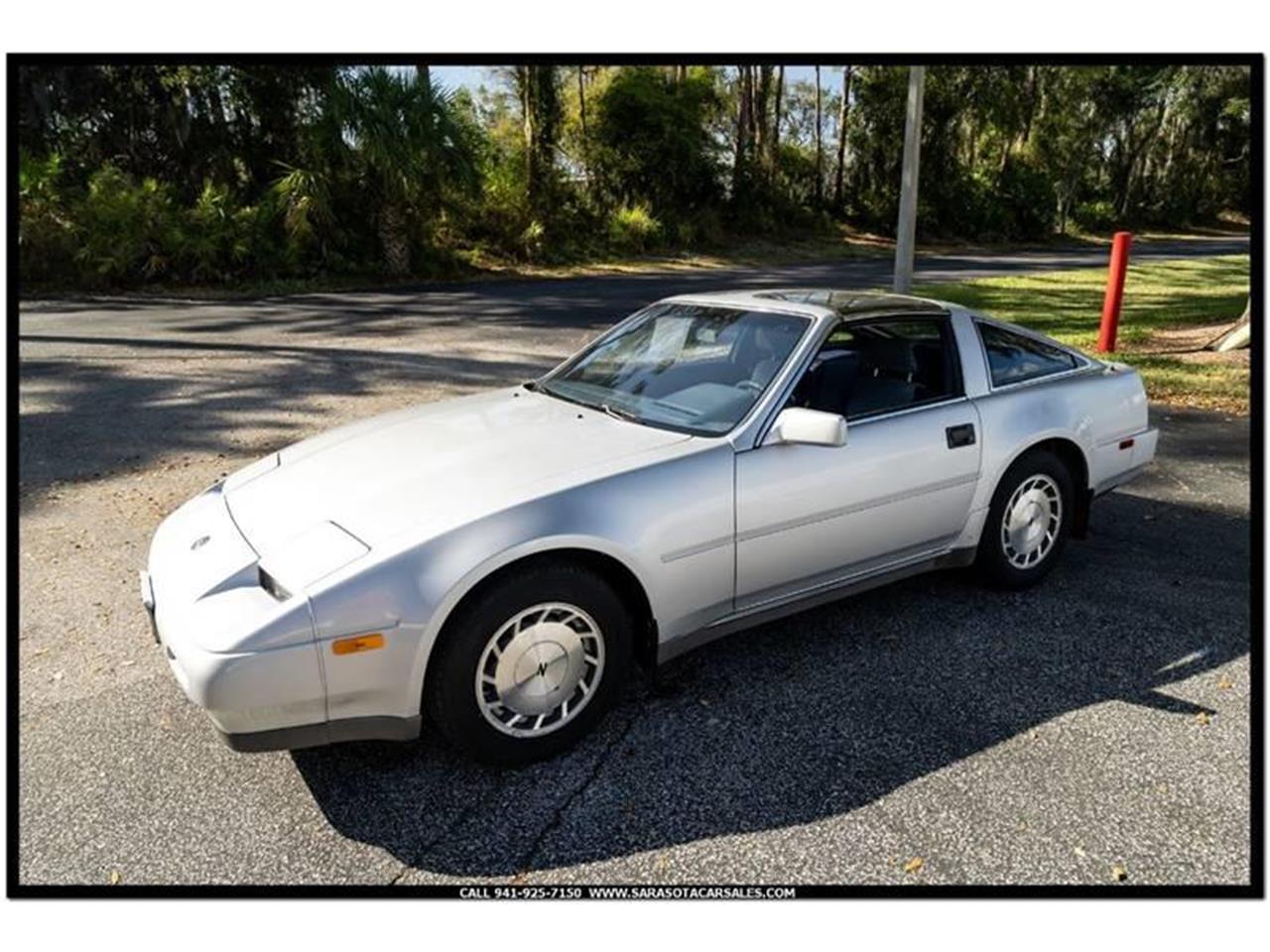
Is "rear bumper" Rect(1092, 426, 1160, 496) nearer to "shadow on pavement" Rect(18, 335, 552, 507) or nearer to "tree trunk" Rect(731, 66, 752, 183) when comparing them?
"shadow on pavement" Rect(18, 335, 552, 507)

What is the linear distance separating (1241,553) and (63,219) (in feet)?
60.5

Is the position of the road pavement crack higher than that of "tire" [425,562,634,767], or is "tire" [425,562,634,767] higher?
"tire" [425,562,634,767]

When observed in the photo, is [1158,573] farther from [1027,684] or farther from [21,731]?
[21,731]

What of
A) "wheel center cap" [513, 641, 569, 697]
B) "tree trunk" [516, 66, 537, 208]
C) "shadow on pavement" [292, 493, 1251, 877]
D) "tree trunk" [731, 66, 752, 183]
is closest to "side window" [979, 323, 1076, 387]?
"shadow on pavement" [292, 493, 1251, 877]

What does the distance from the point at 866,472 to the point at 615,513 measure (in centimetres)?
109

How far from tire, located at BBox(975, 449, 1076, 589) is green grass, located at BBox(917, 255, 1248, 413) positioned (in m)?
4.19

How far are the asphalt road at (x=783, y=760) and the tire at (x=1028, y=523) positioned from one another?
0.49 ft

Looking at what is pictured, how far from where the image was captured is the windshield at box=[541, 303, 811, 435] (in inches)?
129

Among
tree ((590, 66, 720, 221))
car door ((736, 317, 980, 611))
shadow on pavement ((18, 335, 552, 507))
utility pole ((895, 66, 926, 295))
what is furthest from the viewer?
tree ((590, 66, 720, 221))

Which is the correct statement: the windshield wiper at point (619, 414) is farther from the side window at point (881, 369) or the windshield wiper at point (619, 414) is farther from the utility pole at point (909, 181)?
the utility pole at point (909, 181)

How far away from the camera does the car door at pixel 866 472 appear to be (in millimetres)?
3074

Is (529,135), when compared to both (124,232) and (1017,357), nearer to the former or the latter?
(124,232)

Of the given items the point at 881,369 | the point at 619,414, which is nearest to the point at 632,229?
the point at 881,369

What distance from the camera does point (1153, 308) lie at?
12664mm
